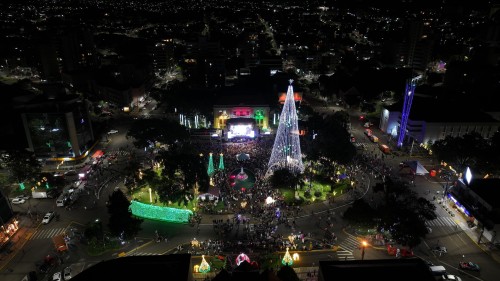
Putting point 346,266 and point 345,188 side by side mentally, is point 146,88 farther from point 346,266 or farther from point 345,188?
point 346,266

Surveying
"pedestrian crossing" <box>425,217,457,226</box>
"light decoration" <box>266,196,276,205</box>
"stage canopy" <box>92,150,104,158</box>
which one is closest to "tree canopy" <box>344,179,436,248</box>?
"pedestrian crossing" <box>425,217,457,226</box>

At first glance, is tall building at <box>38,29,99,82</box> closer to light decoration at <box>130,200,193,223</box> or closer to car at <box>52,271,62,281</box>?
light decoration at <box>130,200,193,223</box>

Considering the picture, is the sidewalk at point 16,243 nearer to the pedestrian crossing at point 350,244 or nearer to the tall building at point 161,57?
the pedestrian crossing at point 350,244

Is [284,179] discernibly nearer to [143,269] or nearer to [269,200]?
[269,200]

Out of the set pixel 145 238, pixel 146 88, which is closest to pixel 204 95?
pixel 146 88

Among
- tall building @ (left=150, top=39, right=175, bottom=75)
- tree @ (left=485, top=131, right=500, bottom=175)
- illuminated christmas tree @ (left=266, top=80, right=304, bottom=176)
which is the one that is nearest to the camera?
illuminated christmas tree @ (left=266, top=80, right=304, bottom=176)

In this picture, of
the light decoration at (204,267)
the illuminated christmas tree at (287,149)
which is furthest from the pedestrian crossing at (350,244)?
the light decoration at (204,267)
